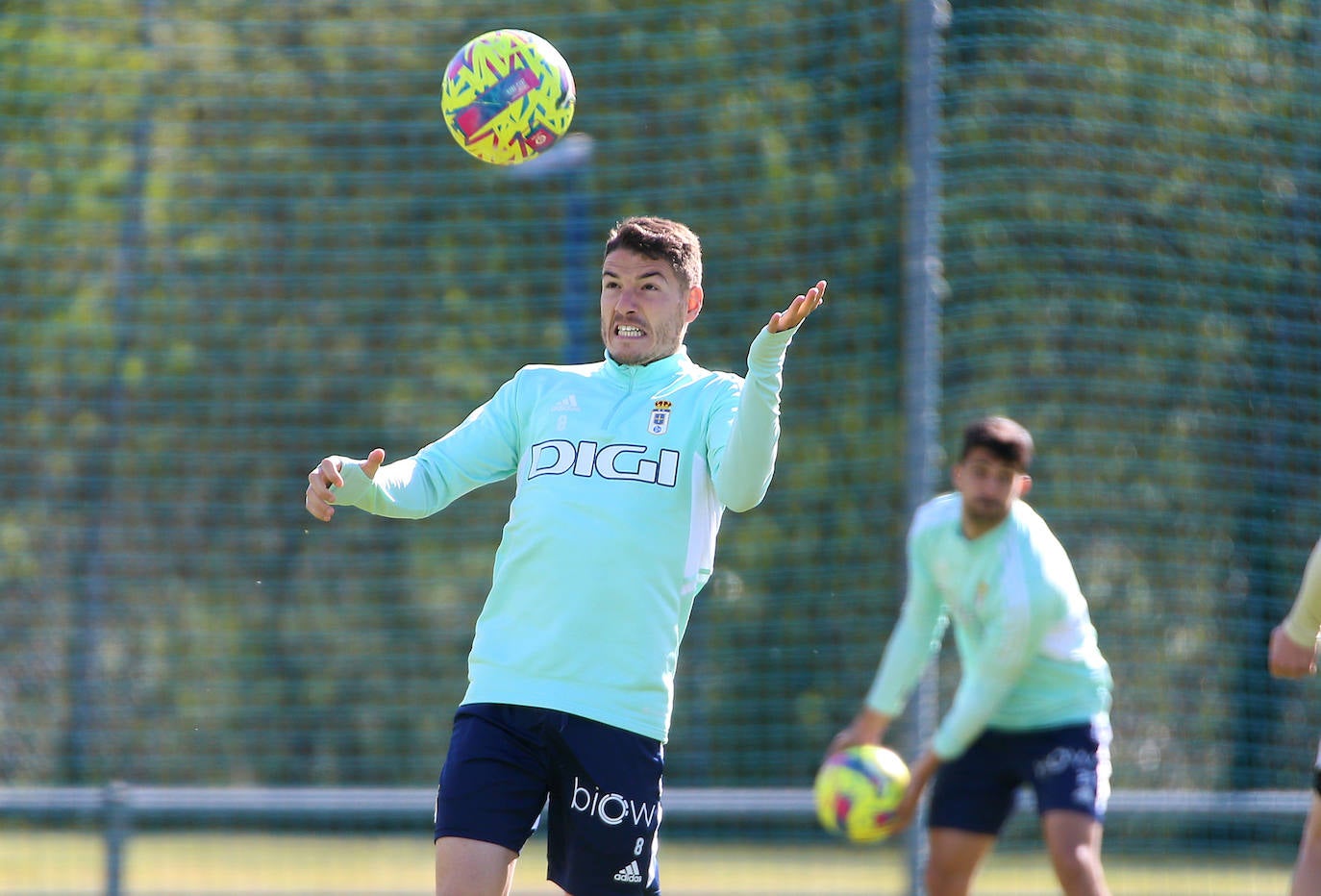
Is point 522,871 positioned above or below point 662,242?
below

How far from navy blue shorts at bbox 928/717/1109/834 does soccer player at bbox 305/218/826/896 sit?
1.57 meters

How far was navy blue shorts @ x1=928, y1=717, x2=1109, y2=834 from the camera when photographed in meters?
4.96

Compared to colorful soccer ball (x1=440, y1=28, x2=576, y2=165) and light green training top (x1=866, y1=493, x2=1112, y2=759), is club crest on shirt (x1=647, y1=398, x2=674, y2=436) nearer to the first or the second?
colorful soccer ball (x1=440, y1=28, x2=576, y2=165)

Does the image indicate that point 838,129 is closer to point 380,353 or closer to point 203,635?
point 380,353

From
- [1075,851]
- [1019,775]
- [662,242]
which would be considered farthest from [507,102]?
[1075,851]

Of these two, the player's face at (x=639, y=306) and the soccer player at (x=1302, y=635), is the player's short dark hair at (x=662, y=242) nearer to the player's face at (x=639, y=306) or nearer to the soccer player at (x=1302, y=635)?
the player's face at (x=639, y=306)

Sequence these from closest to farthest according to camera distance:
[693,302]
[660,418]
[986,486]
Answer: [660,418]
[693,302]
[986,486]

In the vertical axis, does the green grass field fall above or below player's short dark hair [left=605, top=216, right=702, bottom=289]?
below

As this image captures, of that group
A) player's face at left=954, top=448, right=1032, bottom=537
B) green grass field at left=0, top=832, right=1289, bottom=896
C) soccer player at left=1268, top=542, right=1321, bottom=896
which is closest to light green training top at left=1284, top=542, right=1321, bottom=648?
soccer player at left=1268, top=542, right=1321, bottom=896

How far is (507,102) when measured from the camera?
4.47m

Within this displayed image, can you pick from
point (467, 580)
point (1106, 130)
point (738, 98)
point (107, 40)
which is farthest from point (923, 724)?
point (107, 40)

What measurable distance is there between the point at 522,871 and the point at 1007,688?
20.4ft

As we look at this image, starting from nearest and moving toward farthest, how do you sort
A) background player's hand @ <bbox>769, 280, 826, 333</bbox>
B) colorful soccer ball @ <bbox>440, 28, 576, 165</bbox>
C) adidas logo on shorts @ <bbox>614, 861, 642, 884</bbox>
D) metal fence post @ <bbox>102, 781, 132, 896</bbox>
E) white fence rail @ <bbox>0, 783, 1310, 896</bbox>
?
background player's hand @ <bbox>769, 280, 826, 333</bbox>, adidas logo on shorts @ <bbox>614, 861, 642, 884</bbox>, colorful soccer ball @ <bbox>440, 28, 576, 165</bbox>, white fence rail @ <bbox>0, 783, 1310, 896</bbox>, metal fence post @ <bbox>102, 781, 132, 896</bbox>

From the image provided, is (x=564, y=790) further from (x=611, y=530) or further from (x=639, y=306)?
(x=639, y=306)
